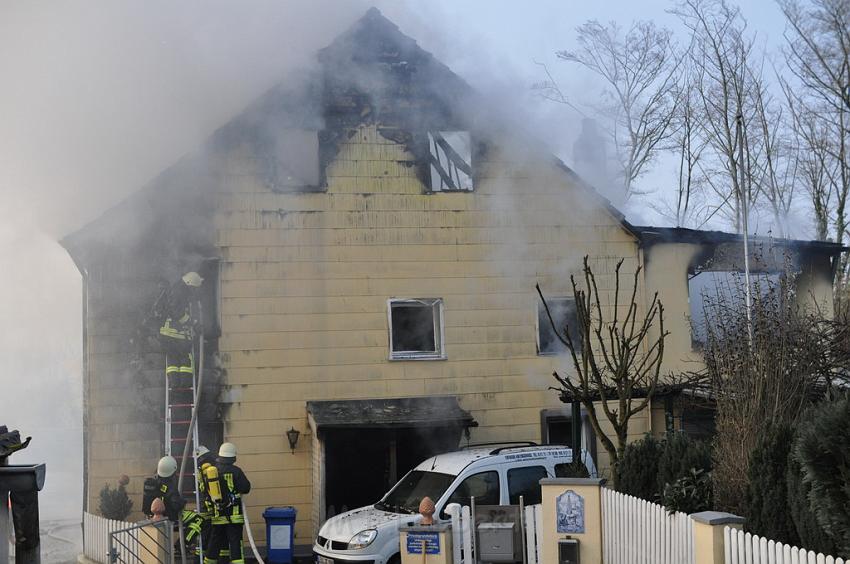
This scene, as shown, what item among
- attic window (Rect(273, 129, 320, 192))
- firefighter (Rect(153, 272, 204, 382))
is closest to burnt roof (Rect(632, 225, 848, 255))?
attic window (Rect(273, 129, 320, 192))

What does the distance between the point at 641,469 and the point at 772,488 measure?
2324 millimetres

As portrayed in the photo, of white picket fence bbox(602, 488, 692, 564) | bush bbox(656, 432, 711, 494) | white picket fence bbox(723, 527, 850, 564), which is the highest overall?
bush bbox(656, 432, 711, 494)

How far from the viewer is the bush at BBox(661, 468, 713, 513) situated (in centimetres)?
902

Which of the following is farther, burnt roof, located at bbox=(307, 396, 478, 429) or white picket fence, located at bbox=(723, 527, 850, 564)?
burnt roof, located at bbox=(307, 396, 478, 429)

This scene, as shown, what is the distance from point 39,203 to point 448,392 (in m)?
6.36

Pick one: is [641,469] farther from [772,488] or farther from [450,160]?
[450,160]

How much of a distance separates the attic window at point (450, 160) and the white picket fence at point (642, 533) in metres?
6.42

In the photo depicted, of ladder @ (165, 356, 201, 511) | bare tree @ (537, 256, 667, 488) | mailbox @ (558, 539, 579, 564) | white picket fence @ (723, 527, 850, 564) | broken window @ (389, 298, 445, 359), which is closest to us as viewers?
white picket fence @ (723, 527, 850, 564)

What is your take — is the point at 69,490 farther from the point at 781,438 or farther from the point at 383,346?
the point at 781,438

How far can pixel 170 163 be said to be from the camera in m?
14.0

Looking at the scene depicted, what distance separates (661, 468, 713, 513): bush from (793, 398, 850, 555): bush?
2036 millimetres

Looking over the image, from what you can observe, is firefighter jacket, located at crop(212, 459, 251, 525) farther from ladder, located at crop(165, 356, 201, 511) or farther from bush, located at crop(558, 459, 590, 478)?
bush, located at crop(558, 459, 590, 478)

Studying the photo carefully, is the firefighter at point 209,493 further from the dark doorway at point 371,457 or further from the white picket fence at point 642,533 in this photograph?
the white picket fence at point 642,533

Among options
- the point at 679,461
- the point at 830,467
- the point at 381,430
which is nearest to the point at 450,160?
the point at 381,430
